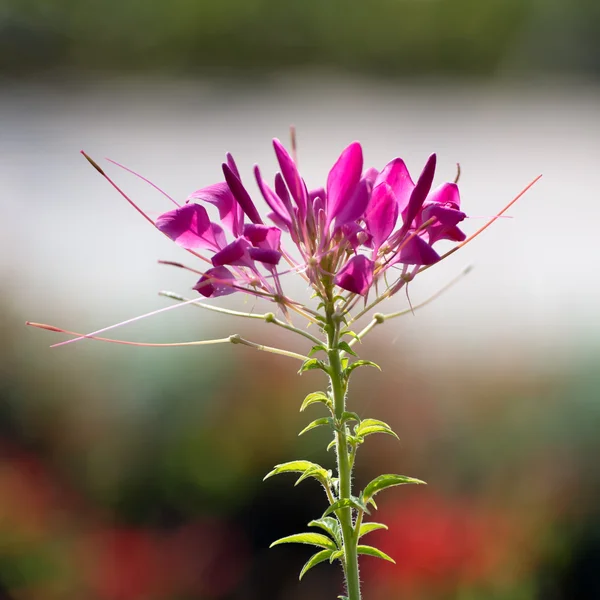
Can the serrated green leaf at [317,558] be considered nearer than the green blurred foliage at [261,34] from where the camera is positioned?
Yes

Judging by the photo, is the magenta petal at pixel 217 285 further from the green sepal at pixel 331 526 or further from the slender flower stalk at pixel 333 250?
the green sepal at pixel 331 526

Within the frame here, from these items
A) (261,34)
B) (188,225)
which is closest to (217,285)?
(188,225)

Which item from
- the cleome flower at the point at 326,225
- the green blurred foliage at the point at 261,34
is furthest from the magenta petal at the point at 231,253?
the green blurred foliage at the point at 261,34

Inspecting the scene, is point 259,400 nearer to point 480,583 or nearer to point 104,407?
point 104,407

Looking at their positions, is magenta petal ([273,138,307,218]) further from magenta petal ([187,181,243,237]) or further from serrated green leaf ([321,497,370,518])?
serrated green leaf ([321,497,370,518])

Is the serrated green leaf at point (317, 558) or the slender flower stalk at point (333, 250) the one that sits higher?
the slender flower stalk at point (333, 250)

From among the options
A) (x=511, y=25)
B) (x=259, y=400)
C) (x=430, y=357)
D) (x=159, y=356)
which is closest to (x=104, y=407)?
(x=159, y=356)

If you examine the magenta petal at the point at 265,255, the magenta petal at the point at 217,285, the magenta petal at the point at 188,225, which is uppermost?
the magenta petal at the point at 188,225

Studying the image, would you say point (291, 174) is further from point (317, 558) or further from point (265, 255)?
point (317, 558)
